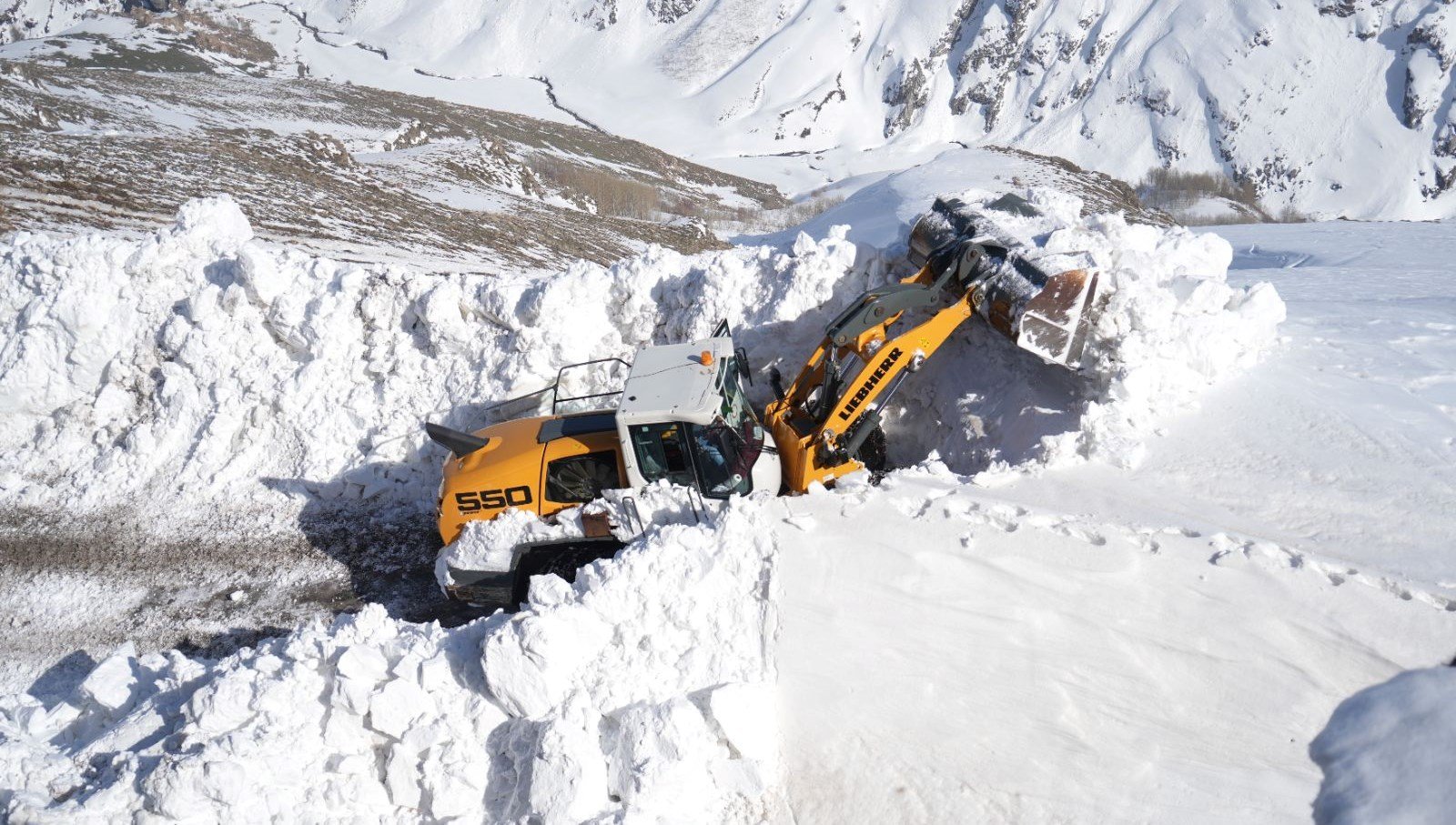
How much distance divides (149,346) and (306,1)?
232 ft

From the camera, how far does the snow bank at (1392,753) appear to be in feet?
14.6

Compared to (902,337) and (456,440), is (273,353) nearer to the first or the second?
(456,440)

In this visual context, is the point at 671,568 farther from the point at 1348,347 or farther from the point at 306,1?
the point at 306,1

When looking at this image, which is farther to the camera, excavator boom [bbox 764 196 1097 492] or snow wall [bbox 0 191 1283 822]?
excavator boom [bbox 764 196 1097 492]

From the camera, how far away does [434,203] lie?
22.0 metres

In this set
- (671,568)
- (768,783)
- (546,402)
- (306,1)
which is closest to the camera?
(768,783)

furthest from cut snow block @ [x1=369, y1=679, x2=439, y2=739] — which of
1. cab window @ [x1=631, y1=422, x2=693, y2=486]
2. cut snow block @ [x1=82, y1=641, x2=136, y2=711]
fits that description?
cab window @ [x1=631, y1=422, x2=693, y2=486]

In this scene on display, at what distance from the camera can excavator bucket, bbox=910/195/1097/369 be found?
722 cm

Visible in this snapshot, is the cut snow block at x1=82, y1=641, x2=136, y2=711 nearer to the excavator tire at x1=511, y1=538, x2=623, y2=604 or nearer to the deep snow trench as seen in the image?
the deep snow trench

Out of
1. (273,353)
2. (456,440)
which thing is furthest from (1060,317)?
(273,353)

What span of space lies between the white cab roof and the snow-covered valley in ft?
2.32

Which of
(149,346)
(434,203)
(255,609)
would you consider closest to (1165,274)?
(255,609)

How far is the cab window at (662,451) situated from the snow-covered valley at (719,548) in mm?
246

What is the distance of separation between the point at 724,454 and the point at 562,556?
1.51 metres
